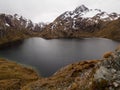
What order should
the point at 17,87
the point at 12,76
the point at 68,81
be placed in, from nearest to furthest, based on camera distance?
the point at 68,81 < the point at 17,87 < the point at 12,76

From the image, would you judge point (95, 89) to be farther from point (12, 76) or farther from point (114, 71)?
point (12, 76)

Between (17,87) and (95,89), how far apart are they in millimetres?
32553

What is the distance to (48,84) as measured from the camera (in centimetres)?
3478

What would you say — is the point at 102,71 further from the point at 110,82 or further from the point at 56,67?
the point at 56,67

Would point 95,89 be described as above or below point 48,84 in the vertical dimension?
above

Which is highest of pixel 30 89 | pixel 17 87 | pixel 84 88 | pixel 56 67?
pixel 84 88

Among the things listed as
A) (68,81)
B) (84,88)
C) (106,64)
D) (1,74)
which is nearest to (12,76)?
(1,74)

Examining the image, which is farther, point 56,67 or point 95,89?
point 56,67

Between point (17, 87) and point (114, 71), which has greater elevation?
point (114, 71)

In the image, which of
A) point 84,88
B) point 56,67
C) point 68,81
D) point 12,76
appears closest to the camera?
point 84,88

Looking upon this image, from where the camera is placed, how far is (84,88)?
21.8 metres

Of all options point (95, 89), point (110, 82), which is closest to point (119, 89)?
point (110, 82)

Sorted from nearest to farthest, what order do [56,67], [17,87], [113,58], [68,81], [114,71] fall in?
[114,71] < [113,58] < [68,81] < [17,87] < [56,67]

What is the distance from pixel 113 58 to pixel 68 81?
1617 centimetres
